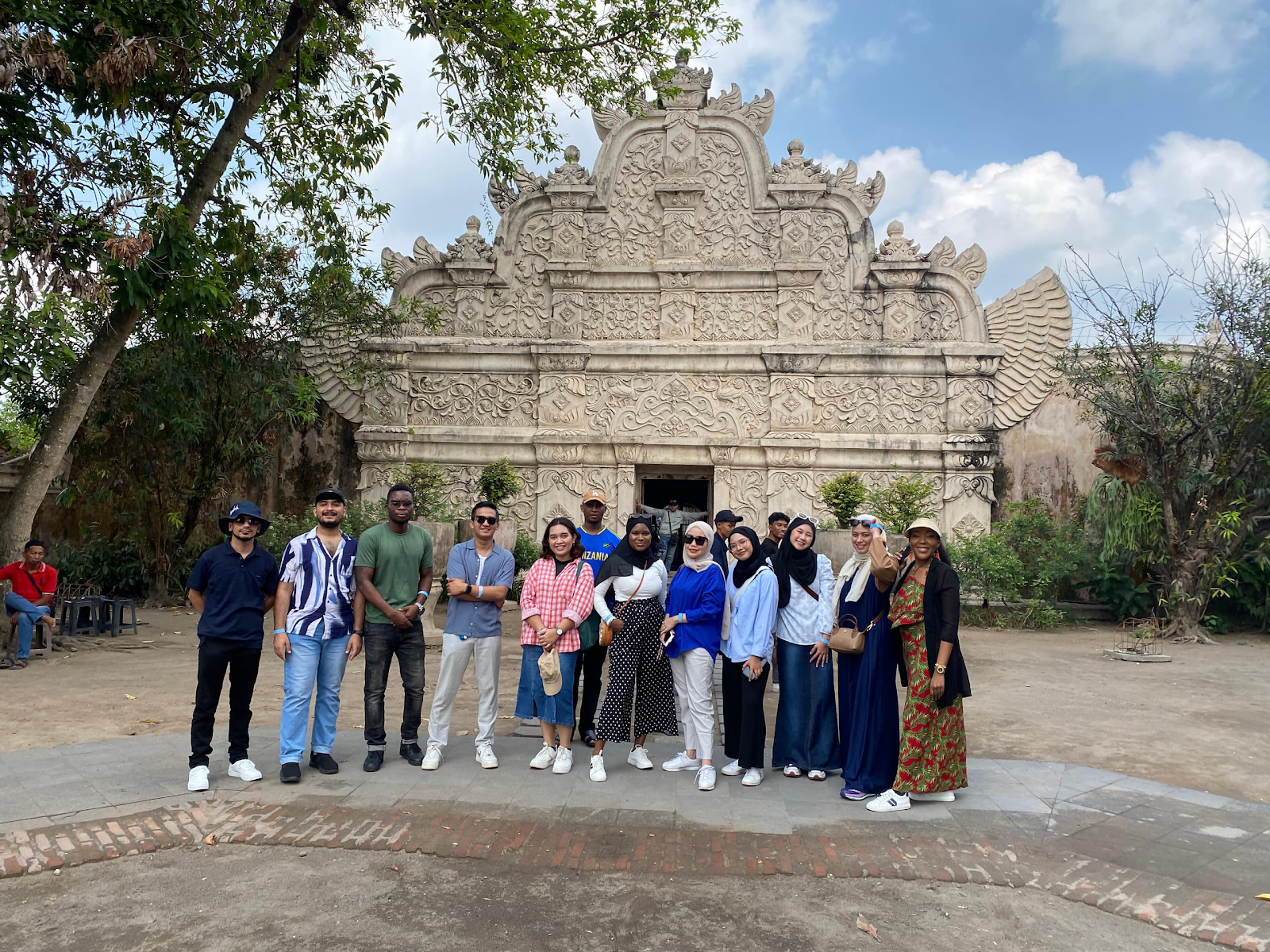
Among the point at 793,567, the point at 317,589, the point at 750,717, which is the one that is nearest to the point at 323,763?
the point at 317,589

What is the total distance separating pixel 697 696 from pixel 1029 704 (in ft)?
11.9

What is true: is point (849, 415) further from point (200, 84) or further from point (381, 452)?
point (200, 84)

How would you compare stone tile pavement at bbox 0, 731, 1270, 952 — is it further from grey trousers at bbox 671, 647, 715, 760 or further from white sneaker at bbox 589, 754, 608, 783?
grey trousers at bbox 671, 647, 715, 760

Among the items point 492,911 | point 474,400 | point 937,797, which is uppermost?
point 474,400

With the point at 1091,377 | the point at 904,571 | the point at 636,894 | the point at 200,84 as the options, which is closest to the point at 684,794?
the point at 636,894

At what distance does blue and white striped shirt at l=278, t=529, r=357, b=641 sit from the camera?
15.6 ft

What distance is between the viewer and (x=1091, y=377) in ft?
38.0

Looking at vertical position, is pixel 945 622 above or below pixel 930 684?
above

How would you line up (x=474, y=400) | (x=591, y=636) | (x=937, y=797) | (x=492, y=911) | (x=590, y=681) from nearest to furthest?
1. (x=492, y=911)
2. (x=937, y=797)
3. (x=591, y=636)
4. (x=590, y=681)
5. (x=474, y=400)

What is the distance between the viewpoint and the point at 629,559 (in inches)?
200

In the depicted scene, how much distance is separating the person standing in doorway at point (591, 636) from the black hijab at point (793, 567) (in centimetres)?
105

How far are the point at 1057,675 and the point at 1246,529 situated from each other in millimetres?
4566

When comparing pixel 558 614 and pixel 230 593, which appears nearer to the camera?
pixel 230 593

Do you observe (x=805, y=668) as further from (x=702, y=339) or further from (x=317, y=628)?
(x=702, y=339)
